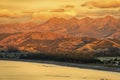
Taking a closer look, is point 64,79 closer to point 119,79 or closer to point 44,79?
point 44,79

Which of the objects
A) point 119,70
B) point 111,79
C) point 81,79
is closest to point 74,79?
point 81,79

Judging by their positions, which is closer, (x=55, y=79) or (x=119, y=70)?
(x=55, y=79)

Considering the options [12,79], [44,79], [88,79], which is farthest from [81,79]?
[12,79]

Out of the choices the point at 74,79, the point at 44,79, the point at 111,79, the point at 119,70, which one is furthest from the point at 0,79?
the point at 119,70

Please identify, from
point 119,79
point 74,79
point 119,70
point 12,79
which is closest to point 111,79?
point 119,79

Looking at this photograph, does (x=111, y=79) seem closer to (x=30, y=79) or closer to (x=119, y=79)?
(x=119, y=79)

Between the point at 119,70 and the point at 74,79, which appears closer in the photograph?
the point at 74,79

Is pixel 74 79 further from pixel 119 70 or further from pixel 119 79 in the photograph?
pixel 119 70

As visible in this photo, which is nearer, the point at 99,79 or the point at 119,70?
the point at 99,79
